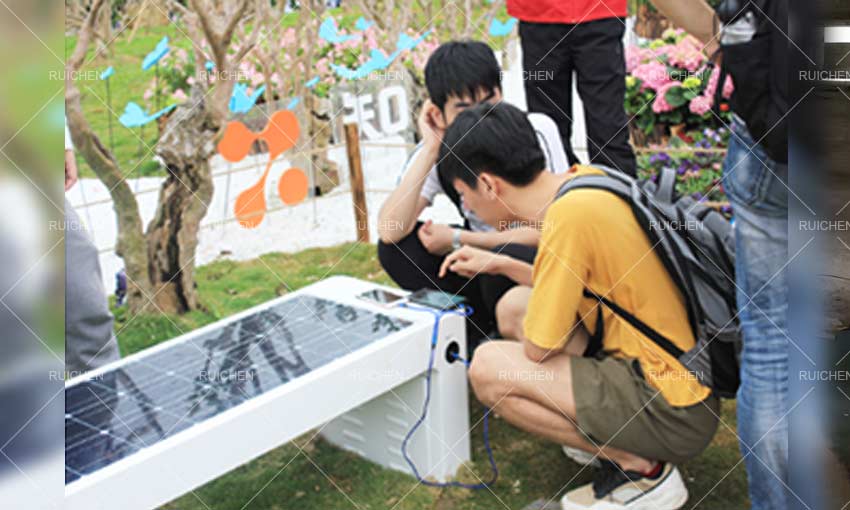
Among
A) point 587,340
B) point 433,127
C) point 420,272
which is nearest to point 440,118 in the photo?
point 433,127

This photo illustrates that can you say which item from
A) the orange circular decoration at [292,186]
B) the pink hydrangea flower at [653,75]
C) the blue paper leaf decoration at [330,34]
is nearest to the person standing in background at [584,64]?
the pink hydrangea flower at [653,75]

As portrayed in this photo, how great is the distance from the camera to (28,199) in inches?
25.1

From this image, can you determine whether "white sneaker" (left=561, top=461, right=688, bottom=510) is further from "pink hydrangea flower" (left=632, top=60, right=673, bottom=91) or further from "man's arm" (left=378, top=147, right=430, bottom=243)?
"pink hydrangea flower" (left=632, top=60, right=673, bottom=91)

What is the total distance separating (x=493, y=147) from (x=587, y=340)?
43 centimetres

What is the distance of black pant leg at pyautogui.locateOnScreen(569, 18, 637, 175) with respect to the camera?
2654 mm

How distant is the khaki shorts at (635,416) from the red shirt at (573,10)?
121cm

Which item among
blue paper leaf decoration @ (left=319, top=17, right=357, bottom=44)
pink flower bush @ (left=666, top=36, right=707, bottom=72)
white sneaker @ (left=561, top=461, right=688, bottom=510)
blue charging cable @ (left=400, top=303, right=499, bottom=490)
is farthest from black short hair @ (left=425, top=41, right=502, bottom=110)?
blue paper leaf decoration @ (left=319, top=17, right=357, bottom=44)

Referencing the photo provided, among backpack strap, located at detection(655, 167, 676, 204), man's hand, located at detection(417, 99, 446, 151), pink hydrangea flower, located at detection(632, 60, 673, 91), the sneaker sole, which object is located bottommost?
the sneaker sole

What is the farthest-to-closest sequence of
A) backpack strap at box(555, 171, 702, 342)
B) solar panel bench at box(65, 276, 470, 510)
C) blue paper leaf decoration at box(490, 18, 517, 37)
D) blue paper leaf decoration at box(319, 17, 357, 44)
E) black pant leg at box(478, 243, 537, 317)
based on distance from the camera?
blue paper leaf decoration at box(490, 18, 517, 37) → blue paper leaf decoration at box(319, 17, 357, 44) → black pant leg at box(478, 243, 537, 317) → backpack strap at box(555, 171, 702, 342) → solar panel bench at box(65, 276, 470, 510)

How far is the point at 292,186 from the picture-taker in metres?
4.05

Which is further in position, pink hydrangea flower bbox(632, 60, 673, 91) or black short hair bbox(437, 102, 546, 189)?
pink hydrangea flower bbox(632, 60, 673, 91)

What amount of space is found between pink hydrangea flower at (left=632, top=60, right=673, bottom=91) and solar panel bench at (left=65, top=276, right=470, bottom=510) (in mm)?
1910

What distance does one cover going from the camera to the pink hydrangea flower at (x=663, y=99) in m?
3.61

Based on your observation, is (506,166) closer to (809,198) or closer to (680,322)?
(680,322)
